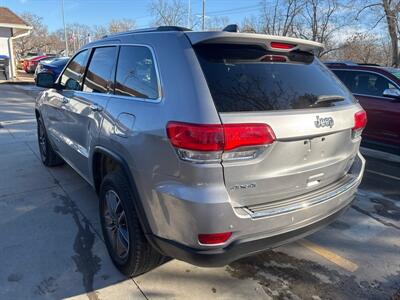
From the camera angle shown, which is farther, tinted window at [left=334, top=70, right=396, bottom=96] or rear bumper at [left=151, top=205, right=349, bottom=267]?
tinted window at [left=334, top=70, right=396, bottom=96]

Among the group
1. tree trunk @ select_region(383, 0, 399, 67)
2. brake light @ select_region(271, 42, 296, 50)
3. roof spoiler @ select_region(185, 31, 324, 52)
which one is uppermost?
tree trunk @ select_region(383, 0, 399, 67)

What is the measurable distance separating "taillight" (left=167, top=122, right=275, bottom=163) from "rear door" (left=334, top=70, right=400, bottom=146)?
506 centimetres

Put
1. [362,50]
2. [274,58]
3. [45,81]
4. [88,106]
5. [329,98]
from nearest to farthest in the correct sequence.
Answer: [274,58], [329,98], [88,106], [45,81], [362,50]

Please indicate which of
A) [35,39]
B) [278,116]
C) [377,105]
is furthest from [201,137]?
[35,39]

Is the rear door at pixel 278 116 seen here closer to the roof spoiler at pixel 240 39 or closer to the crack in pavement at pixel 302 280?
the roof spoiler at pixel 240 39

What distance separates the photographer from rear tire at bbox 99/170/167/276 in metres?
2.53

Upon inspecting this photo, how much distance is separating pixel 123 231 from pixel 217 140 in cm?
127

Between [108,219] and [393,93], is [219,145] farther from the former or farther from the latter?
[393,93]

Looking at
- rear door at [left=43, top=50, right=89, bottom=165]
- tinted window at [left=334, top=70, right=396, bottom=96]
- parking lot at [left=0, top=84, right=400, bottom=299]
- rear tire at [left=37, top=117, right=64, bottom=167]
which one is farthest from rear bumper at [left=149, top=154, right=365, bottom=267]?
tinted window at [left=334, top=70, right=396, bottom=96]

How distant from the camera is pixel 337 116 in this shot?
2.52m

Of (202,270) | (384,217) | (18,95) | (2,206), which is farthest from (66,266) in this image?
(18,95)

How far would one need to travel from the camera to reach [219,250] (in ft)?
6.97

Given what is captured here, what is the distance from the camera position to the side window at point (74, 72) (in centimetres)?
384

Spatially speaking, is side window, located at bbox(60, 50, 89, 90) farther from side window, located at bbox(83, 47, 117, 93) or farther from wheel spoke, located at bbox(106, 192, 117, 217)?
wheel spoke, located at bbox(106, 192, 117, 217)
